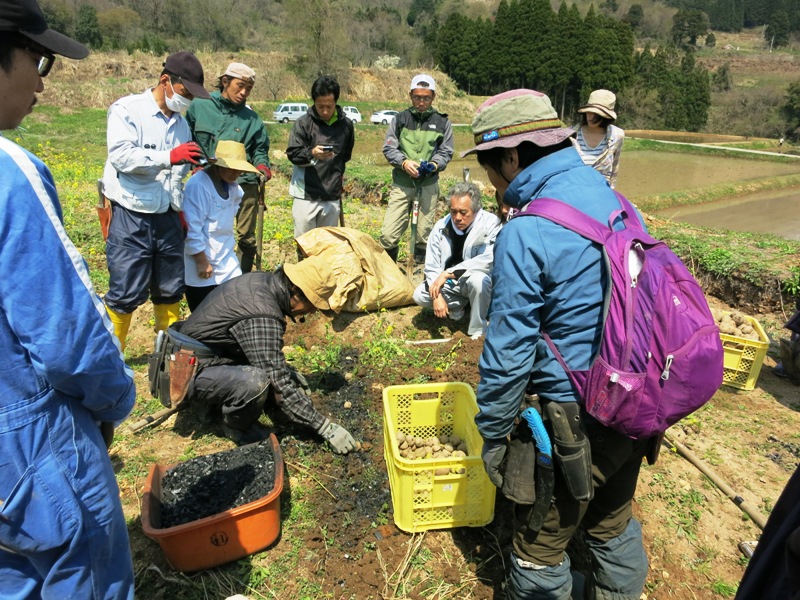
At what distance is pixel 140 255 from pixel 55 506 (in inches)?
105

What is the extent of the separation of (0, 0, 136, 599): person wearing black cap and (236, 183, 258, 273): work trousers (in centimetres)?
421

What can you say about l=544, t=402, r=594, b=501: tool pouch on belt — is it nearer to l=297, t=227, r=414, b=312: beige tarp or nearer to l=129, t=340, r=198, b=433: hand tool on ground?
l=129, t=340, r=198, b=433: hand tool on ground

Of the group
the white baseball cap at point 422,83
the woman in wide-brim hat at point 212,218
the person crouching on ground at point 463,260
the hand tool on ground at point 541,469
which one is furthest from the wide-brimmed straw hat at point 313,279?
the white baseball cap at point 422,83

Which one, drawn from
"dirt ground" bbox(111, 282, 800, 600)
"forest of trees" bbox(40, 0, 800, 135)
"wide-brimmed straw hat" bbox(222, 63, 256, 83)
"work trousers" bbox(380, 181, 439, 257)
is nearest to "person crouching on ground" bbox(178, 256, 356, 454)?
"dirt ground" bbox(111, 282, 800, 600)

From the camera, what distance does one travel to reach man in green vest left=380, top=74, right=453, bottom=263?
5281 mm

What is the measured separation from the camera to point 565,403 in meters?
1.78

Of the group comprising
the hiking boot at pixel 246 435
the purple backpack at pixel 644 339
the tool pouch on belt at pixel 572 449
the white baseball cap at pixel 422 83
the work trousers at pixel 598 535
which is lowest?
the hiking boot at pixel 246 435

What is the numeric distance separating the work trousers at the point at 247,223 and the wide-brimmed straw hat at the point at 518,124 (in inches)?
162

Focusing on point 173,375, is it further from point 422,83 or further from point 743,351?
Result: point 743,351

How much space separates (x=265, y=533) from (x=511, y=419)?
1436 millimetres

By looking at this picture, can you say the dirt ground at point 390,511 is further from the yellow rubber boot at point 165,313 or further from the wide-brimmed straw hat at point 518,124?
the wide-brimmed straw hat at point 518,124

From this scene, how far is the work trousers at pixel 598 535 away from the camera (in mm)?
1847

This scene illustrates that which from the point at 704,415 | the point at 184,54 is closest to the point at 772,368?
the point at 704,415

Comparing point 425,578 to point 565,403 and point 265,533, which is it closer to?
point 265,533
